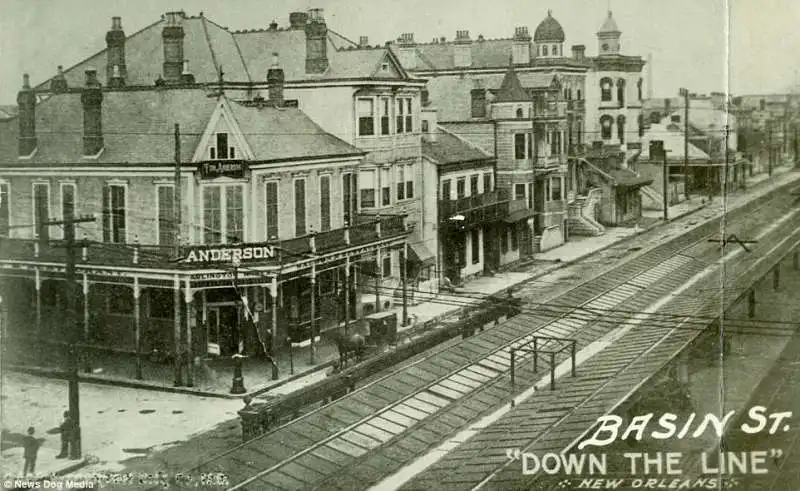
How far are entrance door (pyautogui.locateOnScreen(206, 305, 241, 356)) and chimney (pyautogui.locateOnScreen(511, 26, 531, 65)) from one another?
28.0 m

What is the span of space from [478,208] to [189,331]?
18.5m

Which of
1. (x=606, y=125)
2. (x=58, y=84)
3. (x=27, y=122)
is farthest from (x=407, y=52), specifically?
(x=27, y=122)

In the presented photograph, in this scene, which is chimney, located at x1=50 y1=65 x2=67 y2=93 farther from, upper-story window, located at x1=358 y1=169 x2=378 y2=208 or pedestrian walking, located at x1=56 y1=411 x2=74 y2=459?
upper-story window, located at x1=358 y1=169 x2=378 y2=208

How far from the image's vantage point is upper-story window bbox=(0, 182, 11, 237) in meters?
27.0

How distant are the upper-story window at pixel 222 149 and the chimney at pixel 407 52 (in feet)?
65.2

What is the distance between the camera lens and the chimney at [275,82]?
106 feet

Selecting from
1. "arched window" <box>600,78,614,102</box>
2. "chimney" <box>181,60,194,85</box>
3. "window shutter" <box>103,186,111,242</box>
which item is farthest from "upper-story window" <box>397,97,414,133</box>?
"arched window" <box>600,78,614,102</box>

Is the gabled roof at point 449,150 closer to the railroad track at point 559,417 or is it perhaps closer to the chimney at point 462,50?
the chimney at point 462,50

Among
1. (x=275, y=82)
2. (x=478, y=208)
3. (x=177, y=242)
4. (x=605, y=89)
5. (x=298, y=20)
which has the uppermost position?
(x=298, y=20)

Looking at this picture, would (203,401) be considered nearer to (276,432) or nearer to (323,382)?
(323,382)

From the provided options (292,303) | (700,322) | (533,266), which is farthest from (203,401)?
(533,266)

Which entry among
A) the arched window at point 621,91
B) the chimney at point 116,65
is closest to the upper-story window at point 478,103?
the arched window at point 621,91

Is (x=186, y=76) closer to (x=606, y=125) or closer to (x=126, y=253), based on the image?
(x=126, y=253)

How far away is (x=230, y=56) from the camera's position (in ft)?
104
